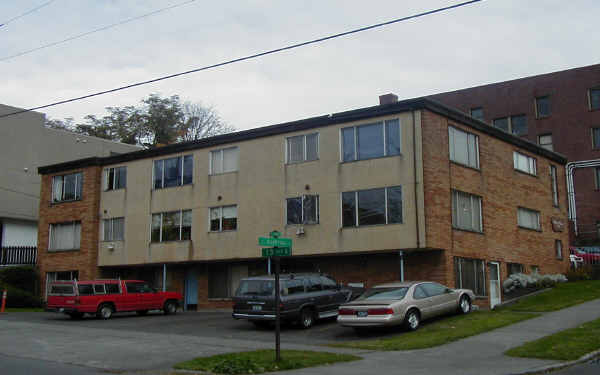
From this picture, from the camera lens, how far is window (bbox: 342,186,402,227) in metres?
24.5

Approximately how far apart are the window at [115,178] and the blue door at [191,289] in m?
5.86

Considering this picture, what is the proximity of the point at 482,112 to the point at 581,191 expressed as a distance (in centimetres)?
1002

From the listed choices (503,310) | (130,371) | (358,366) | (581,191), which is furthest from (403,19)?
(581,191)

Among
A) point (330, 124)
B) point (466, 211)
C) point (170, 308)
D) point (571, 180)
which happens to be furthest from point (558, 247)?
point (170, 308)

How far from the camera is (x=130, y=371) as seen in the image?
13.0 metres

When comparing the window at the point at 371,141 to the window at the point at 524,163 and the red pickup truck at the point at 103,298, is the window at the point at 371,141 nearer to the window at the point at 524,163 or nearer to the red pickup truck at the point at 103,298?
the window at the point at 524,163

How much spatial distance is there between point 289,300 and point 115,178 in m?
16.9

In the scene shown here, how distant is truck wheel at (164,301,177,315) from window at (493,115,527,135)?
3254 cm

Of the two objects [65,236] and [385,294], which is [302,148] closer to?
[385,294]

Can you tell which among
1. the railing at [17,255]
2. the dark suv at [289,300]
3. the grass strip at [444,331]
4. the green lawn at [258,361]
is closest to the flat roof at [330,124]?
the railing at [17,255]

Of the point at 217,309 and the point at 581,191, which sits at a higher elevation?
the point at 581,191

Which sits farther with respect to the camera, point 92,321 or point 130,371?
point 92,321

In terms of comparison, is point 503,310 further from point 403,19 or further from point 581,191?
point 581,191

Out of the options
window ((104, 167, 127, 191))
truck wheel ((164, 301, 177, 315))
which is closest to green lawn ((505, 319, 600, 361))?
truck wheel ((164, 301, 177, 315))
